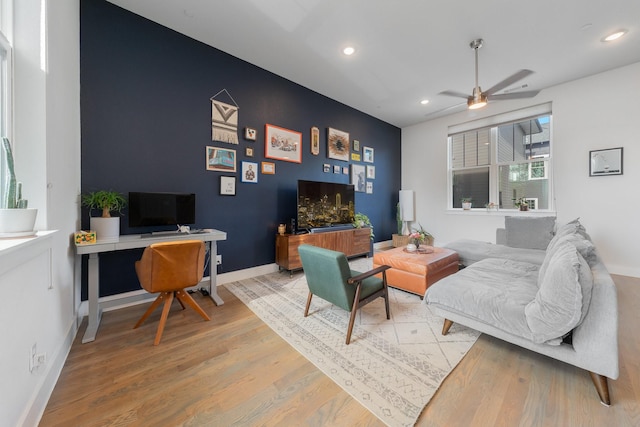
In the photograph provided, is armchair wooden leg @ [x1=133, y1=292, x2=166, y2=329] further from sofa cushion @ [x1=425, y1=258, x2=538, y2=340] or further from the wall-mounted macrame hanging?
sofa cushion @ [x1=425, y1=258, x2=538, y2=340]

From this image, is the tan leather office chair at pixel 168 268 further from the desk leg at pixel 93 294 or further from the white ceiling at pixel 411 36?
the white ceiling at pixel 411 36

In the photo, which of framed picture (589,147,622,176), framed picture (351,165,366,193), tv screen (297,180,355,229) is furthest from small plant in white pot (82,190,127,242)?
framed picture (589,147,622,176)

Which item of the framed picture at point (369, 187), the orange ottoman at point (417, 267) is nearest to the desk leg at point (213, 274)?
the orange ottoman at point (417, 267)

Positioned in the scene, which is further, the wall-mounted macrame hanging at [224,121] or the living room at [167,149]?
the wall-mounted macrame hanging at [224,121]

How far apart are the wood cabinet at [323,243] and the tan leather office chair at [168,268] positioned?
1.54 metres

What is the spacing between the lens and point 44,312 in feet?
4.74

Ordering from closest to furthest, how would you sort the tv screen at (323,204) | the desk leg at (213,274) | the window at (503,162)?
the desk leg at (213,274)
the tv screen at (323,204)
the window at (503,162)

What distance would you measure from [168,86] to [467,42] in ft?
12.3

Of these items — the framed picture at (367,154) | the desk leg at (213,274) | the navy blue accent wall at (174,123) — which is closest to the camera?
the navy blue accent wall at (174,123)

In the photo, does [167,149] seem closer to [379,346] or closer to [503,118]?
[379,346]

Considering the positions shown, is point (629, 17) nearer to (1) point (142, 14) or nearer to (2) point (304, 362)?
(2) point (304, 362)

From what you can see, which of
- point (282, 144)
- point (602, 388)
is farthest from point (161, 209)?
point (602, 388)

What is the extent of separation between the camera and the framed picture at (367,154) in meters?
5.41

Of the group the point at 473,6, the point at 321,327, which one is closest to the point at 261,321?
the point at 321,327
